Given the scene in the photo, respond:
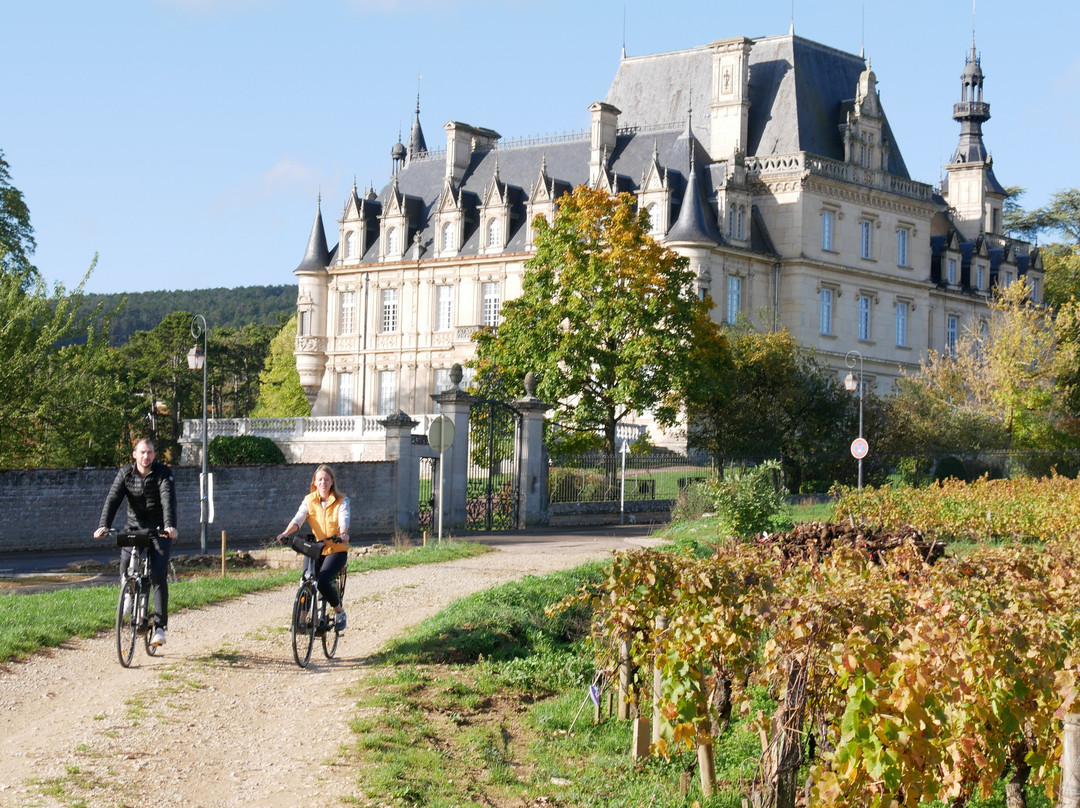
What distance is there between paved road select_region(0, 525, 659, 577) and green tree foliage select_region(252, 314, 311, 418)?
148 feet

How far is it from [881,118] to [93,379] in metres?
42.1

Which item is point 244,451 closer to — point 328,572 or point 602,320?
point 602,320

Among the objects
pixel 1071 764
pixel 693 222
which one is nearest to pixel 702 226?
pixel 693 222

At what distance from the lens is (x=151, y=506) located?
11.4 metres

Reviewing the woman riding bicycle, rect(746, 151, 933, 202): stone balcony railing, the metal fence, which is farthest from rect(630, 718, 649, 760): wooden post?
rect(746, 151, 933, 202): stone balcony railing

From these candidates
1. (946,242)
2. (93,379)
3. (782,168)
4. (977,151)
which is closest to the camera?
(93,379)

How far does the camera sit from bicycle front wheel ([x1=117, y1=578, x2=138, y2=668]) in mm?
11344

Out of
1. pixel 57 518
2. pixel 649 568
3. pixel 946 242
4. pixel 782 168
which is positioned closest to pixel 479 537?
pixel 57 518

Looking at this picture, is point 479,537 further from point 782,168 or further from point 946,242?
point 946,242

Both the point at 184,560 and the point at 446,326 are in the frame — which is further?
the point at 446,326

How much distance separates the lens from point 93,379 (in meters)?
31.5

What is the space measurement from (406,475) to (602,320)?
12328 millimetres

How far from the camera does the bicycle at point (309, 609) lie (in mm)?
11688

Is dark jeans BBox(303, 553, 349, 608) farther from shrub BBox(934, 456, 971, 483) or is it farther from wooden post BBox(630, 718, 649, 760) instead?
shrub BBox(934, 456, 971, 483)
